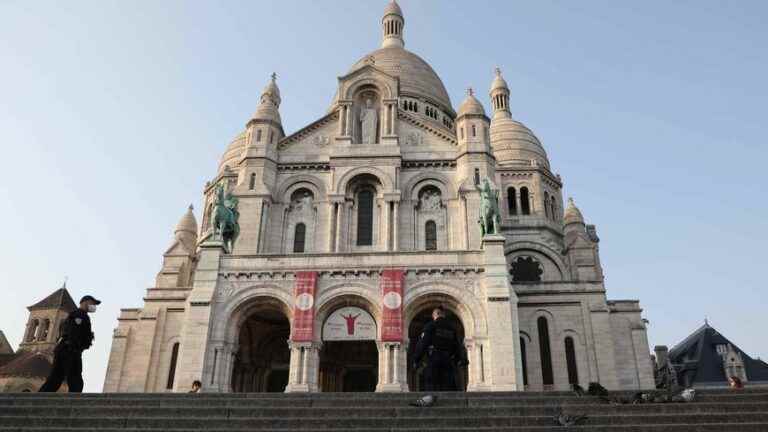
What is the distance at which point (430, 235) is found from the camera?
31.6m

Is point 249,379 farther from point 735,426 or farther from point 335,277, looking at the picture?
point 735,426

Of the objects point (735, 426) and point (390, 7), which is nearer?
point (735, 426)

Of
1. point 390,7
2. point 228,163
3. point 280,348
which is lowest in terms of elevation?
point 280,348

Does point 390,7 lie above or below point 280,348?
above

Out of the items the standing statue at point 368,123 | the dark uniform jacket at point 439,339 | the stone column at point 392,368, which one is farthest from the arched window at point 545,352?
the dark uniform jacket at point 439,339

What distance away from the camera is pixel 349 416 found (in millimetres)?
12633

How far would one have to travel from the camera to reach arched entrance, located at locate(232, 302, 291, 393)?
2888cm

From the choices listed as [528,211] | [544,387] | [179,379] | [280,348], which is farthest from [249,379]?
[528,211]

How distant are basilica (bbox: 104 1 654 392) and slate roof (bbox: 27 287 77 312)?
22.7 metres

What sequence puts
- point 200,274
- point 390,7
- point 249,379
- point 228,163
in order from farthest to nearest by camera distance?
1. point 390,7
2. point 228,163
3. point 249,379
4. point 200,274

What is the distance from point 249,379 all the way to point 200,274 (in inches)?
237

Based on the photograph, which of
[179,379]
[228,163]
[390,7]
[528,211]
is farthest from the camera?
[390,7]

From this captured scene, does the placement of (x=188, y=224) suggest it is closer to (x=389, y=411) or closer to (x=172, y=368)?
(x=172, y=368)

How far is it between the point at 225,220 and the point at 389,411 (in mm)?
17182
